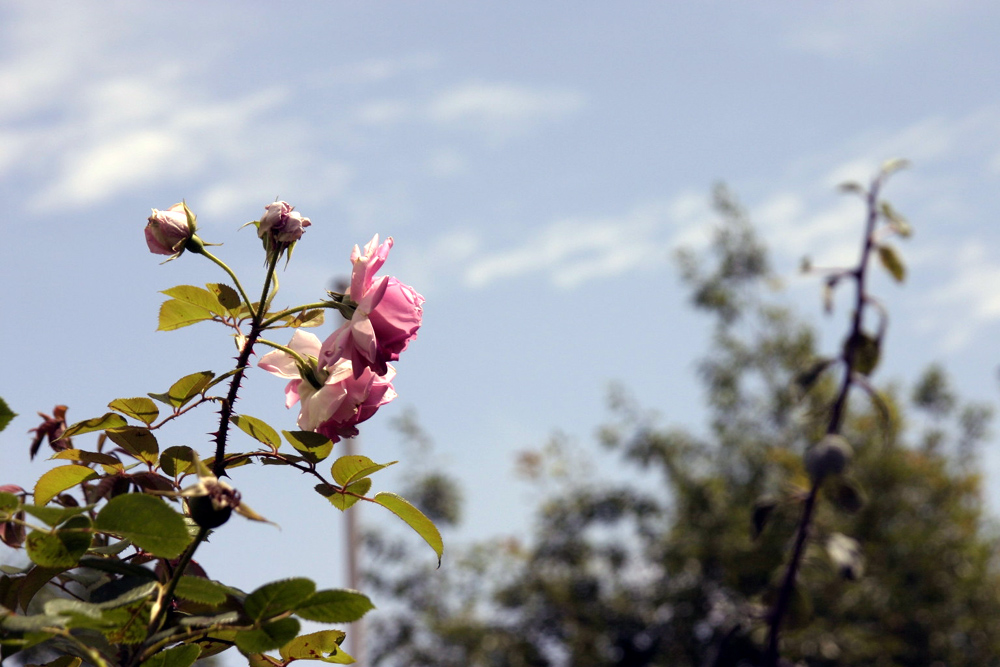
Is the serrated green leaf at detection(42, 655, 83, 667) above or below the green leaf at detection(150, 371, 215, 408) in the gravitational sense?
below

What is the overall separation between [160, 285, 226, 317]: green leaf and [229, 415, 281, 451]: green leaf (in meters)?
0.07

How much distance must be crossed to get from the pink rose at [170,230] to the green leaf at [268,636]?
259 millimetres

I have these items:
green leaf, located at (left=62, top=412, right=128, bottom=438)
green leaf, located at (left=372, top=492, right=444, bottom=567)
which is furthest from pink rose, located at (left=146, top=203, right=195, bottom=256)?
green leaf, located at (left=372, top=492, right=444, bottom=567)

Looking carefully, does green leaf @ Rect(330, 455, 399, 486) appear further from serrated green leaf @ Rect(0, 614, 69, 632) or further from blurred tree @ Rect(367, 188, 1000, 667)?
blurred tree @ Rect(367, 188, 1000, 667)

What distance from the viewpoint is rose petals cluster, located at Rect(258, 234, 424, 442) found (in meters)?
0.57

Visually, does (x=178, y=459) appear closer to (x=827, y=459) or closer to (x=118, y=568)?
(x=118, y=568)

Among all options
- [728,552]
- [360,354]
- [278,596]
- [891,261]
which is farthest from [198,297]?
[728,552]

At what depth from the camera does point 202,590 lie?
1.60 ft

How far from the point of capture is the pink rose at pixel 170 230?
0.59 m

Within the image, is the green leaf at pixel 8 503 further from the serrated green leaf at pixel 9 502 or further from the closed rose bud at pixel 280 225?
the closed rose bud at pixel 280 225

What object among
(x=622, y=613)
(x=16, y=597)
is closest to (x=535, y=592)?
(x=622, y=613)

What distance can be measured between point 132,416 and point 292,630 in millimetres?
235

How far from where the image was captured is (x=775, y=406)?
916cm

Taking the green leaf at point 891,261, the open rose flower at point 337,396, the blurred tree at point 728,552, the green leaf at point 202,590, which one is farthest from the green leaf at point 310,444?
the blurred tree at point 728,552
